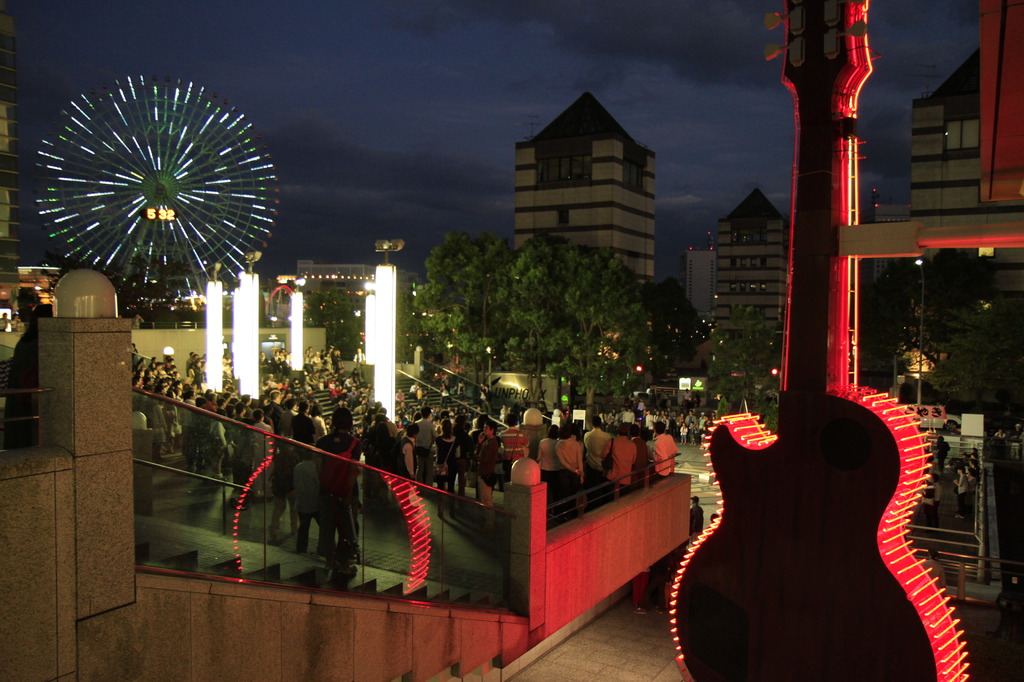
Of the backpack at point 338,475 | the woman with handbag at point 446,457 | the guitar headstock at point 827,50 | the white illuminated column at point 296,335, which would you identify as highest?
the guitar headstock at point 827,50

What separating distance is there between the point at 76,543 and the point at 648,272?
52.2 metres

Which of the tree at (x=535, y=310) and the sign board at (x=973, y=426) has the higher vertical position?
the tree at (x=535, y=310)

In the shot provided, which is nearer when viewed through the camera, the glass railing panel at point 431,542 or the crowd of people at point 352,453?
the crowd of people at point 352,453

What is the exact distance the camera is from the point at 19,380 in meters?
4.34

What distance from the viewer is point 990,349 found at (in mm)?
32969

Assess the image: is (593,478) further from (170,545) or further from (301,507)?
(170,545)

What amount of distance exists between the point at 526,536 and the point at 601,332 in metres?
24.6

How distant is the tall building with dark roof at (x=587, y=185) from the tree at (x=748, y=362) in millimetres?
12791

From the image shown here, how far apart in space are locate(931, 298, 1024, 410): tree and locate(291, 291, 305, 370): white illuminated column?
2907 centimetres

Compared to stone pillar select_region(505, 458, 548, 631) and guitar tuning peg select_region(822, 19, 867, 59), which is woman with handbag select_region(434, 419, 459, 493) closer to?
stone pillar select_region(505, 458, 548, 631)

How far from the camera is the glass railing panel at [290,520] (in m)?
4.86

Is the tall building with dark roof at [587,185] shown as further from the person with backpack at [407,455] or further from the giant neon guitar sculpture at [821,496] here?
the giant neon guitar sculpture at [821,496]

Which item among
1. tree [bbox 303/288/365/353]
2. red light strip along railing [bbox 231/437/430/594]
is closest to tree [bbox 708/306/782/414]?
tree [bbox 303/288/365/353]

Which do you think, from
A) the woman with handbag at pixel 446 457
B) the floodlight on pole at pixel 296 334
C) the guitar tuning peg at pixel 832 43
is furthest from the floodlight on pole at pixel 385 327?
the floodlight on pole at pixel 296 334
